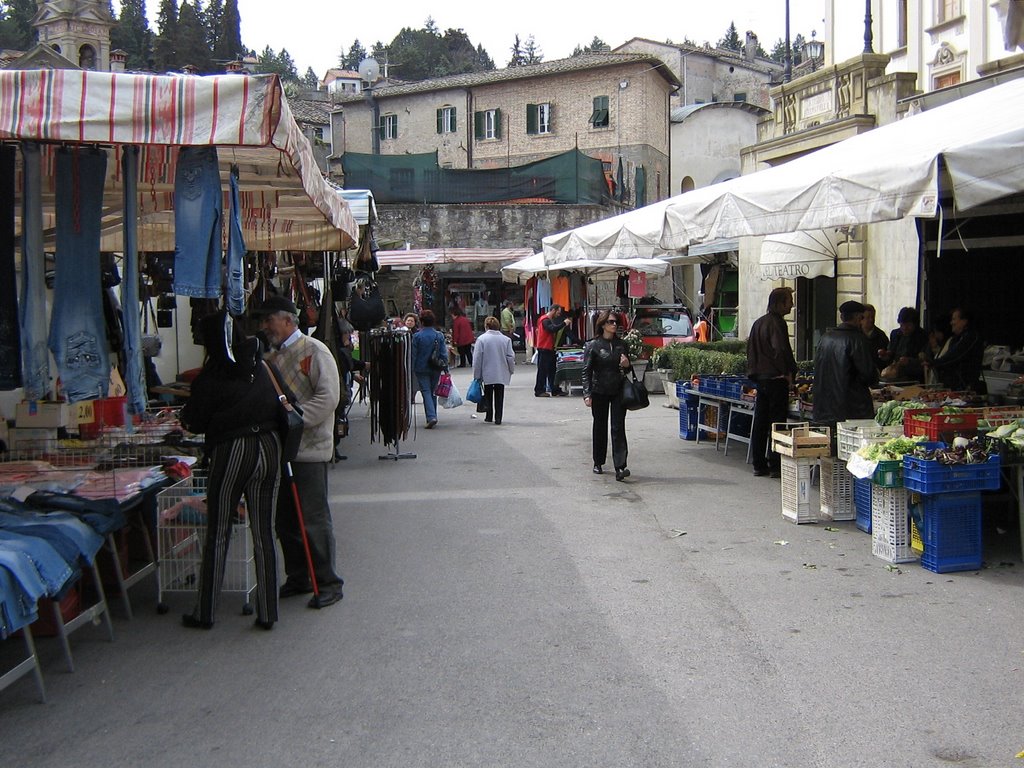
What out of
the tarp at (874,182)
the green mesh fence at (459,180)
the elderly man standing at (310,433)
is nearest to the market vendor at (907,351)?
the tarp at (874,182)

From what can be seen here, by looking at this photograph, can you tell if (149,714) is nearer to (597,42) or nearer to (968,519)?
(968,519)

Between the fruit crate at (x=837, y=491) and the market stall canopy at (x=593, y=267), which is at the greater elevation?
the market stall canopy at (x=593, y=267)

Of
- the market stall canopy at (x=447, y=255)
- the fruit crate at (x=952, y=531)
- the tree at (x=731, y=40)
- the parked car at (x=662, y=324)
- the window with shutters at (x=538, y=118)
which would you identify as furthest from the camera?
the tree at (x=731, y=40)

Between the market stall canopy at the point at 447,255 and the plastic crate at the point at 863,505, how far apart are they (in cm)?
2230

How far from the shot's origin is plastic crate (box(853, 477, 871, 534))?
7727mm

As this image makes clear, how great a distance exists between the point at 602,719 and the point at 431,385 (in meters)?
10.4

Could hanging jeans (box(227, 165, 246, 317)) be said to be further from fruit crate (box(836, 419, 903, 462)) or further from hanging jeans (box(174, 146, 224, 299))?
fruit crate (box(836, 419, 903, 462))

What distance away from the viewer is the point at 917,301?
13258mm

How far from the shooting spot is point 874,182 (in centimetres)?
674

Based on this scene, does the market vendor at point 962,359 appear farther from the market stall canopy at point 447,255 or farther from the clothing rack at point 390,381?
the market stall canopy at point 447,255

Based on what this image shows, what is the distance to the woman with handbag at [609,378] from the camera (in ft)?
32.9

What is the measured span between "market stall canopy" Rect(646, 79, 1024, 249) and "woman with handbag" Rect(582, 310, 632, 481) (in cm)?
120

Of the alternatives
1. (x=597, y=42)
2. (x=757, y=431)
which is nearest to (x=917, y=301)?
(x=757, y=431)

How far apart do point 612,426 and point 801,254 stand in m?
6.89
